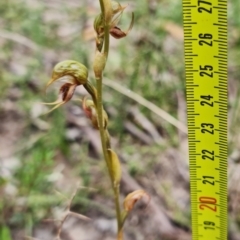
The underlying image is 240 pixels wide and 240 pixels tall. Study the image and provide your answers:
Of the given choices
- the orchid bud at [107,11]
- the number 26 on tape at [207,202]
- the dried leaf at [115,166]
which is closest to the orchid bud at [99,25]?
the orchid bud at [107,11]

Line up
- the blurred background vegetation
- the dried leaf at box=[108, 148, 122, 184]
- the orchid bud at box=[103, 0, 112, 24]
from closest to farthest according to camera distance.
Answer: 1. the orchid bud at box=[103, 0, 112, 24]
2. the dried leaf at box=[108, 148, 122, 184]
3. the blurred background vegetation

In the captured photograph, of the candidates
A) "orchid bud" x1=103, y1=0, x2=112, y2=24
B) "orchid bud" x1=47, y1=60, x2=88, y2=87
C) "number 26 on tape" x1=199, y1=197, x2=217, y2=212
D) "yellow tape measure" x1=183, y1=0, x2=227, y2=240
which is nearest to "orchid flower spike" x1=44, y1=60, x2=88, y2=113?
"orchid bud" x1=47, y1=60, x2=88, y2=87

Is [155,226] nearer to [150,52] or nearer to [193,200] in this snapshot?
[193,200]

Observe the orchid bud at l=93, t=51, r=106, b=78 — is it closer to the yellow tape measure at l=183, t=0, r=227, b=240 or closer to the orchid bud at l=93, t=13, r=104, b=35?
→ the orchid bud at l=93, t=13, r=104, b=35

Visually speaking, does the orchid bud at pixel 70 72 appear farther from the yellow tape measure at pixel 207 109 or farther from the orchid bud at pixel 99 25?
the yellow tape measure at pixel 207 109

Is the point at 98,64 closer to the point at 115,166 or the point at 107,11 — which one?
the point at 107,11

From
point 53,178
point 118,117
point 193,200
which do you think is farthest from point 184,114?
point 193,200
